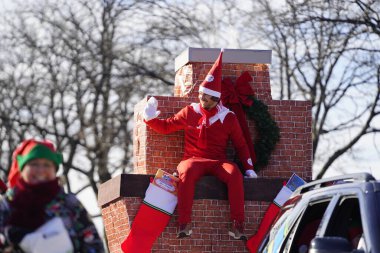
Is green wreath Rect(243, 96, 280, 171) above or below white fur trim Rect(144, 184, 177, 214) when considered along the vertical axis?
above

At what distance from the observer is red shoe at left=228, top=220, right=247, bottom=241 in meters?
17.0

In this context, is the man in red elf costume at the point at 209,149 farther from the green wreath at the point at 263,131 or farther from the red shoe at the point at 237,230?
the green wreath at the point at 263,131

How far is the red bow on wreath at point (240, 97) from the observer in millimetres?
18125

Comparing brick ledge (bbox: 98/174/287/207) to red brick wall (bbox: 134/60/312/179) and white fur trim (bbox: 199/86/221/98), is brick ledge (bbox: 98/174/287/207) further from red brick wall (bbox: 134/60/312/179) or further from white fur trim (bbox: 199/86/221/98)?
Result: white fur trim (bbox: 199/86/221/98)

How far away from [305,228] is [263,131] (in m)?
8.57

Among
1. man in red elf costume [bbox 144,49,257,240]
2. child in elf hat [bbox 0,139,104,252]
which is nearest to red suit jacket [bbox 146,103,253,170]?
man in red elf costume [bbox 144,49,257,240]

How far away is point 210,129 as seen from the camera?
16.9 metres

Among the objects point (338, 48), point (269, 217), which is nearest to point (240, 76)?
point (269, 217)

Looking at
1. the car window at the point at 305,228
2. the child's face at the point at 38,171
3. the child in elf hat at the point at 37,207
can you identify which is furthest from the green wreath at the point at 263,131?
the child's face at the point at 38,171

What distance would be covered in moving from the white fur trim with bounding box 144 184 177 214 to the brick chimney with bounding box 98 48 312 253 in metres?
0.11

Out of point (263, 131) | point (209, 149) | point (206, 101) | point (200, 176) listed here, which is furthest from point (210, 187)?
point (263, 131)

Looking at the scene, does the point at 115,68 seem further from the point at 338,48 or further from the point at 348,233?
the point at 348,233

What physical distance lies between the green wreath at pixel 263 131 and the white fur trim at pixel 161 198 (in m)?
1.78

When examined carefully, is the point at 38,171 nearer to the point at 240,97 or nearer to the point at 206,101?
the point at 206,101
